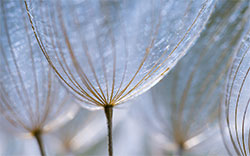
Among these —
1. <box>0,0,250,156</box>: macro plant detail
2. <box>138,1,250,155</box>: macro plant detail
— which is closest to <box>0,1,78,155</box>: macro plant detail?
<box>0,0,250,156</box>: macro plant detail

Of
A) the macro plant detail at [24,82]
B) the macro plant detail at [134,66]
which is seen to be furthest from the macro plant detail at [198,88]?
the macro plant detail at [24,82]

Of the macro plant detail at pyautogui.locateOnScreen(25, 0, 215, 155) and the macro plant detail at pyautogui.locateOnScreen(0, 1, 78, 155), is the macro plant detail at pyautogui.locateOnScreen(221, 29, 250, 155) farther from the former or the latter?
the macro plant detail at pyautogui.locateOnScreen(0, 1, 78, 155)

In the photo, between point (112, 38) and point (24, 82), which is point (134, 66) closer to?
point (112, 38)

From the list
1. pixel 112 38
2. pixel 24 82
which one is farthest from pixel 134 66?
pixel 24 82

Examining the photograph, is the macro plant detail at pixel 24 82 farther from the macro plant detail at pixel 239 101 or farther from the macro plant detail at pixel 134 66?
the macro plant detail at pixel 239 101

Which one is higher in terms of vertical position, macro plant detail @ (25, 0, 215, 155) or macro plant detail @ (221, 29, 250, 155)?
macro plant detail @ (25, 0, 215, 155)
